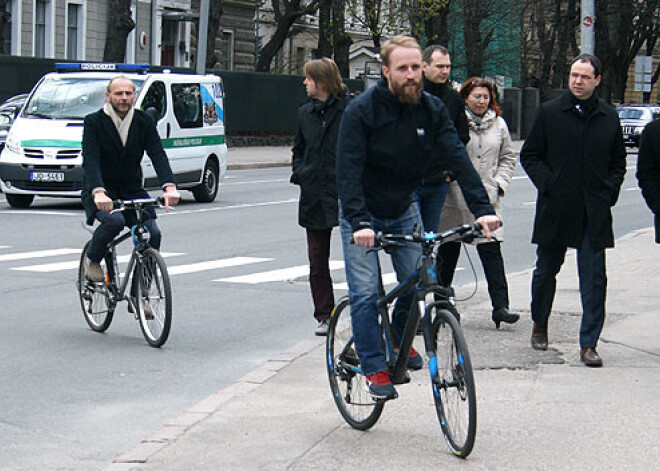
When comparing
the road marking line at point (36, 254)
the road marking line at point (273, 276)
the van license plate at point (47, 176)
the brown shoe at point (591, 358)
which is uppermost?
the van license plate at point (47, 176)

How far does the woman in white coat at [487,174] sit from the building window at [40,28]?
35.1 metres

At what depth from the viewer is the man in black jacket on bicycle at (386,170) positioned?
20.1 ft

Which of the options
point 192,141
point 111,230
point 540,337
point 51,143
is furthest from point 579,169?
point 192,141

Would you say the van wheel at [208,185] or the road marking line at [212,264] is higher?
the van wheel at [208,185]

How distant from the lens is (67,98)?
21.2 m

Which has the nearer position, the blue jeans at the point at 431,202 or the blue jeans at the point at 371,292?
the blue jeans at the point at 371,292

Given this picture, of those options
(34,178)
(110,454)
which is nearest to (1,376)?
(110,454)

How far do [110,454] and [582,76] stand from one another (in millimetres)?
3589

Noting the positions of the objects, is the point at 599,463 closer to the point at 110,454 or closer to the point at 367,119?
the point at 367,119

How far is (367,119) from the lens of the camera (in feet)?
20.3

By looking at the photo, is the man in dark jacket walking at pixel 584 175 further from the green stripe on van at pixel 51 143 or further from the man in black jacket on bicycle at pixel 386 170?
the green stripe on van at pixel 51 143

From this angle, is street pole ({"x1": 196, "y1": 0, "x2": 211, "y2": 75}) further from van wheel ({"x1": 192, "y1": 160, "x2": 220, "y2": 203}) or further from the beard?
the beard

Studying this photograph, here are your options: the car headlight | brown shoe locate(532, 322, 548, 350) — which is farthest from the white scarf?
the car headlight

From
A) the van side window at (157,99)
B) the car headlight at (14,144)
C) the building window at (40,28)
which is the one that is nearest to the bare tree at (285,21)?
the building window at (40,28)
